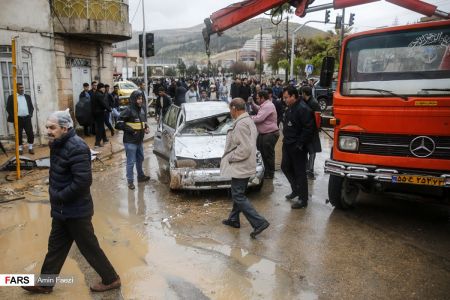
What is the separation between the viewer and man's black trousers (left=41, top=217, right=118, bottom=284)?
11.8ft

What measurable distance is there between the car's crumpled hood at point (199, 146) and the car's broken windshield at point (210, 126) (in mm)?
238

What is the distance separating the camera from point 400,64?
521 centimetres

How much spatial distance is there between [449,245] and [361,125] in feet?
5.94

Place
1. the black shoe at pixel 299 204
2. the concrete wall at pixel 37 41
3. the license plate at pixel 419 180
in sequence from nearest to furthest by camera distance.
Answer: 1. the license plate at pixel 419 180
2. the black shoe at pixel 299 204
3. the concrete wall at pixel 37 41

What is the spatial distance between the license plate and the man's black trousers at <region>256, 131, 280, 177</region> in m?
2.96

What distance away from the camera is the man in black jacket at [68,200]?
340 centimetres

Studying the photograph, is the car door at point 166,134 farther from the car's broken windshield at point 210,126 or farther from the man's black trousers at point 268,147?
the man's black trousers at point 268,147

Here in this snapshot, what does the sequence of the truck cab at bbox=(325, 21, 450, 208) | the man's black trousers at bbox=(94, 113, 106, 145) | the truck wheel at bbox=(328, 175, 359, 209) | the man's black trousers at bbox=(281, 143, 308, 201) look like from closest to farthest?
the truck cab at bbox=(325, 21, 450, 208) < the truck wheel at bbox=(328, 175, 359, 209) < the man's black trousers at bbox=(281, 143, 308, 201) < the man's black trousers at bbox=(94, 113, 106, 145)

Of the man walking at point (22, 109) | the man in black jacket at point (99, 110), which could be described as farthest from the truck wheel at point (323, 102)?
the man walking at point (22, 109)

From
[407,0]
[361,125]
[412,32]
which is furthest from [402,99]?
[407,0]

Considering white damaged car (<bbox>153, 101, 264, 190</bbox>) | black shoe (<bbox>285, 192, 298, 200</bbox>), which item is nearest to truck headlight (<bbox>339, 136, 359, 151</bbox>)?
black shoe (<bbox>285, 192, 298, 200</bbox>)

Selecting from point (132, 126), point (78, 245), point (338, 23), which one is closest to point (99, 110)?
point (132, 126)

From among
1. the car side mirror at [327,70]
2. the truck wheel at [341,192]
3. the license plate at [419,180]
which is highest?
the car side mirror at [327,70]

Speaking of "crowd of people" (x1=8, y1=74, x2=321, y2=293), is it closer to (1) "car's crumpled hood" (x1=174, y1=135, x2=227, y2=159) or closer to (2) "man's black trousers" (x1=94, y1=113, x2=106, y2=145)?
(1) "car's crumpled hood" (x1=174, y1=135, x2=227, y2=159)
